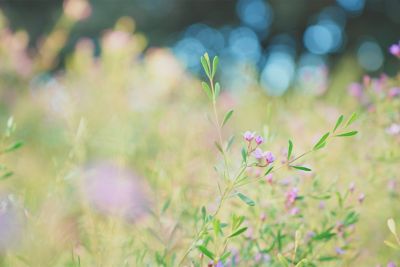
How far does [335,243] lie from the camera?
0.83 metres

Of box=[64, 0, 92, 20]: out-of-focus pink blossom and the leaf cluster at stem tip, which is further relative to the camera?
box=[64, 0, 92, 20]: out-of-focus pink blossom

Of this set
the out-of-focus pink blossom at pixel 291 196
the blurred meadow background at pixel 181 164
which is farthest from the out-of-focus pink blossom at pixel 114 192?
the out-of-focus pink blossom at pixel 291 196

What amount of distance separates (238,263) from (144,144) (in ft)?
2.47

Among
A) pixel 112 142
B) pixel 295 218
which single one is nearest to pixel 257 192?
pixel 295 218

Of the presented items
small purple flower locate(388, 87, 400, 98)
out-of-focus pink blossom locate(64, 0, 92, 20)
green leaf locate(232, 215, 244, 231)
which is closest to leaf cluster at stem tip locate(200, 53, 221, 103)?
green leaf locate(232, 215, 244, 231)

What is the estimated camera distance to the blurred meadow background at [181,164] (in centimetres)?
72

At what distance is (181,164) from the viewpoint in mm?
1135

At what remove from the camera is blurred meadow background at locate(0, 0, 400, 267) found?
0.72 meters

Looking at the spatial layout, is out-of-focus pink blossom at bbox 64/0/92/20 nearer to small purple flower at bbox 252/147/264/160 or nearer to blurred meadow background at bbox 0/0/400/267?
blurred meadow background at bbox 0/0/400/267

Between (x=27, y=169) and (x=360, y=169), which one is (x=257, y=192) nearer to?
(x=360, y=169)

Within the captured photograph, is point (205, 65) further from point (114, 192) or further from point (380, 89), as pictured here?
point (114, 192)

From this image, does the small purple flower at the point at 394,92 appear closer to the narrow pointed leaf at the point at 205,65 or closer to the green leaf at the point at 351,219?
the green leaf at the point at 351,219

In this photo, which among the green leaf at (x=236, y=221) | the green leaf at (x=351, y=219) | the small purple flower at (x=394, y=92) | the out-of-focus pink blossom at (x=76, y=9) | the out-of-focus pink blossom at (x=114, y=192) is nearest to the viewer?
the green leaf at (x=236, y=221)

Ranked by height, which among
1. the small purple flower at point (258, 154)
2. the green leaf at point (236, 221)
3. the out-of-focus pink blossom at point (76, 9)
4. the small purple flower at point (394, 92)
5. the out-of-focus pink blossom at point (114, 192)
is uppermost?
the small purple flower at point (258, 154)
